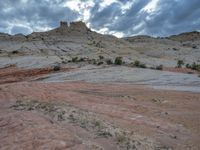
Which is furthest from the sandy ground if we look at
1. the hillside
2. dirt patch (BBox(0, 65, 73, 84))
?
the hillside

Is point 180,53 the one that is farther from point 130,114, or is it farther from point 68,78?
point 130,114

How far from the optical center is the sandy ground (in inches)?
335

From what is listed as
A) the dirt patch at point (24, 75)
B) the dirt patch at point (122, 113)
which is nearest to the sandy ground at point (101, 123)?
the dirt patch at point (122, 113)

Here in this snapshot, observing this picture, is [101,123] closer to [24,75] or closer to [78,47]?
[24,75]

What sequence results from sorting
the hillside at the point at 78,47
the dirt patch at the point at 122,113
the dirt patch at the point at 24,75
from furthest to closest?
the hillside at the point at 78,47, the dirt patch at the point at 24,75, the dirt patch at the point at 122,113

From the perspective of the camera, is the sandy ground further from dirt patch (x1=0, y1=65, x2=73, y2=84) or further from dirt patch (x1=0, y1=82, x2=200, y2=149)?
dirt patch (x1=0, y1=65, x2=73, y2=84)

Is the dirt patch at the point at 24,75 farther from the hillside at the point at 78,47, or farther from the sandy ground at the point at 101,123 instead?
the hillside at the point at 78,47

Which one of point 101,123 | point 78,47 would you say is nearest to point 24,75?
point 101,123

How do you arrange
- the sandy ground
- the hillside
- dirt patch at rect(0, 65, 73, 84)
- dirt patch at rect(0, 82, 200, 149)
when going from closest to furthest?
the sandy ground < dirt patch at rect(0, 82, 200, 149) < dirt patch at rect(0, 65, 73, 84) < the hillside

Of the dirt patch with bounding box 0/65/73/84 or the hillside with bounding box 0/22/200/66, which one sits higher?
the hillside with bounding box 0/22/200/66

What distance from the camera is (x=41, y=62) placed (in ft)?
141

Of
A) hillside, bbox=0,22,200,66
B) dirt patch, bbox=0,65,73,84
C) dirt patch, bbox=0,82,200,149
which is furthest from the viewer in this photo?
hillside, bbox=0,22,200,66

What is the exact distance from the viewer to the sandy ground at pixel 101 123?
335 inches

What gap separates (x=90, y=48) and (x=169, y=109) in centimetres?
4567
